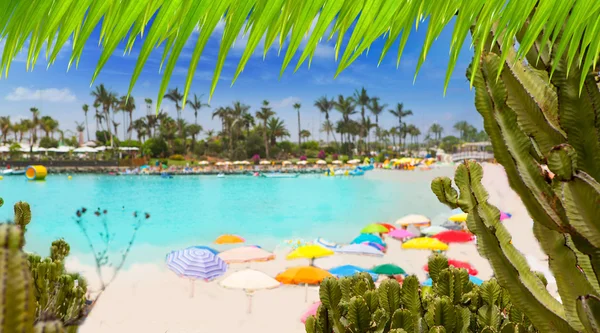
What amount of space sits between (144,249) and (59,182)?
107 ft

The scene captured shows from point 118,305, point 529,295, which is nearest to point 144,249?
point 118,305

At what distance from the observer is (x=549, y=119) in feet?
7.19

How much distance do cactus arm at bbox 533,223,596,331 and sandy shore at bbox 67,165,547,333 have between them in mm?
9148

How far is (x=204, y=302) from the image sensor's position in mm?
13484

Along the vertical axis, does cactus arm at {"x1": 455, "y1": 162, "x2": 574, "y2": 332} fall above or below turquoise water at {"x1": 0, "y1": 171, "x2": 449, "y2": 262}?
above

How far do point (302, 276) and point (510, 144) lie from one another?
10525mm

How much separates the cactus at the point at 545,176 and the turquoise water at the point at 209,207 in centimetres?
2194

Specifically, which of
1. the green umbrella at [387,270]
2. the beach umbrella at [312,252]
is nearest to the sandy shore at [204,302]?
the beach umbrella at [312,252]

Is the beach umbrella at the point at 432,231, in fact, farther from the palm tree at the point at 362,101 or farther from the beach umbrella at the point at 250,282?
the palm tree at the point at 362,101

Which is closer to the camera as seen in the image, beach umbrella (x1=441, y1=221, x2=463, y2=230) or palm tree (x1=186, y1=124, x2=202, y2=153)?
beach umbrella (x1=441, y1=221, x2=463, y2=230)

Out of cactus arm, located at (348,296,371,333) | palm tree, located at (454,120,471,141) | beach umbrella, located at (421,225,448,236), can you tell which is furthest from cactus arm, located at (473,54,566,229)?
palm tree, located at (454,120,471,141)

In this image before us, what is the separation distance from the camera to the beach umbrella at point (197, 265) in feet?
41.6

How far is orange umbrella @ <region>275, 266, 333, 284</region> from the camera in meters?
12.2

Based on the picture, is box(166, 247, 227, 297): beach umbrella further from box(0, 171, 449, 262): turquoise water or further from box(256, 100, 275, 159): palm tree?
box(256, 100, 275, 159): palm tree
